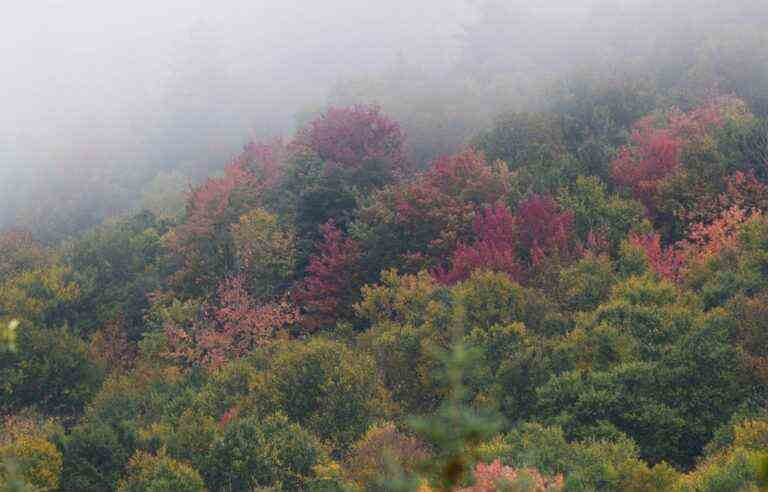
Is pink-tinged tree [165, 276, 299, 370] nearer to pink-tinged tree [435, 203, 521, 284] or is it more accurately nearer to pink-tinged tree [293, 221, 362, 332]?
pink-tinged tree [293, 221, 362, 332]

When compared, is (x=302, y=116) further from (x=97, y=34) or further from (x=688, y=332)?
(x=97, y=34)

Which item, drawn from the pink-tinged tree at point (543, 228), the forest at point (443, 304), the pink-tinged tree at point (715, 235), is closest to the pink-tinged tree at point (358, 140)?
the forest at point (443, 304)

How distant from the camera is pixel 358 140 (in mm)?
45906

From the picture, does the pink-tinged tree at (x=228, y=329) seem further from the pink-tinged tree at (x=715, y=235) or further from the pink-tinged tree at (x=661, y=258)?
the pink-tinged tree at (x=715, y=235)

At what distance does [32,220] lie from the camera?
64.8 meters

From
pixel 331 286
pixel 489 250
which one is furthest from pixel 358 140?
pixel 489 250

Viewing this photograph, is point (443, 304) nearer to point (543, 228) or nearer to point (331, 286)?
point (543, 228)

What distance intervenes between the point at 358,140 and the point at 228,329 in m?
14.7

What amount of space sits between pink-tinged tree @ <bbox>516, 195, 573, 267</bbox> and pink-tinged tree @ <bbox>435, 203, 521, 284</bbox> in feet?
1.84

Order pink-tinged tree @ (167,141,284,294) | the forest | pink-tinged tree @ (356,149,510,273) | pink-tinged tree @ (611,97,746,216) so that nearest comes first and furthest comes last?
the forest < pink-tinged tree @ (356,149,510,273) < pink-tinged tree @ (611,97,746,216) < pink-tinged tree @ (167,141,284,294)

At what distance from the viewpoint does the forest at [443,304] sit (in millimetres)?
21391

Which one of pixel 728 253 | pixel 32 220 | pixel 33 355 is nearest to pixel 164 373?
pixel 33 355

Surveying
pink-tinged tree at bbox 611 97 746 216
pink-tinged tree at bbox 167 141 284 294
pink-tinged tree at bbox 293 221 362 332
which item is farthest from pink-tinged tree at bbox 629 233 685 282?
pink-tinged tree at bbox 167 141 284 294

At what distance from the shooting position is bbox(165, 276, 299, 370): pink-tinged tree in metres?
35.5
